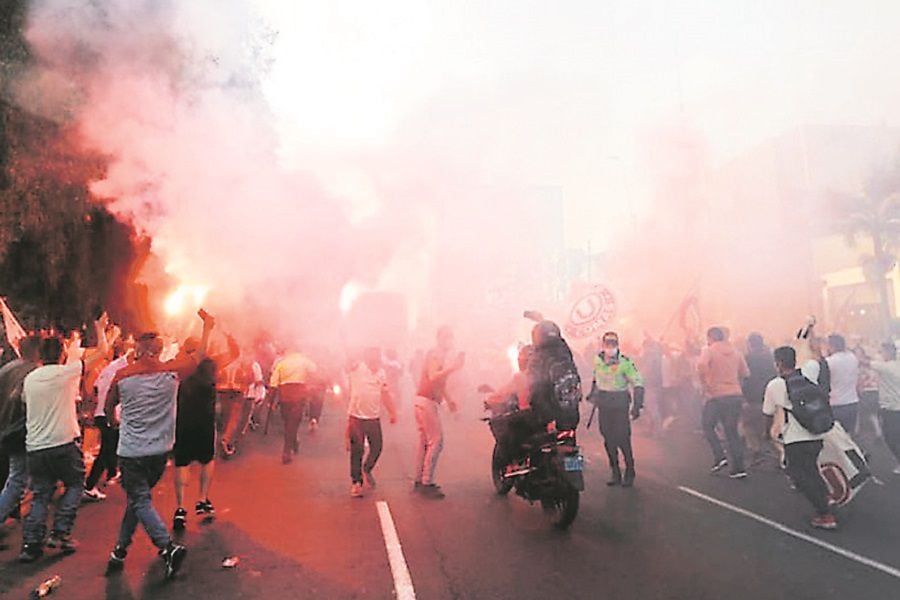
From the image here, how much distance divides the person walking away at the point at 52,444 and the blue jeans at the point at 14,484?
8.9 inches

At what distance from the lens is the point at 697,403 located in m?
12.5

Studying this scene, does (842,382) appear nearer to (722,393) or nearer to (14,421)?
(722,393)

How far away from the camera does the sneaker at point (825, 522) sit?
579 cm

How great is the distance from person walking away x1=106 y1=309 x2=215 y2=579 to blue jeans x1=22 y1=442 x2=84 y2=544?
24.5 inches

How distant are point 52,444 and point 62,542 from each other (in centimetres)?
77

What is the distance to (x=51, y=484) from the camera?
5.34 m

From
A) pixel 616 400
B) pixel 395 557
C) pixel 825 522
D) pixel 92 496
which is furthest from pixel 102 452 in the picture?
pixel 825 522

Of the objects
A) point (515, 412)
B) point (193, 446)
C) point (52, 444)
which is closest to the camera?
point (52, 444)

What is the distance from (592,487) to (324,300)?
13740mm

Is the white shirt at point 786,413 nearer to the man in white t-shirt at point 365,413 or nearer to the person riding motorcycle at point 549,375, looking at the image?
the person riding motorcycle at point 549,375

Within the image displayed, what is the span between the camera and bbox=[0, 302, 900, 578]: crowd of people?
5082 millimetres

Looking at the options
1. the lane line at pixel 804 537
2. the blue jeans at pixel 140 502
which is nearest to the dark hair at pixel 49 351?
the blue jeans at pixel 140 502

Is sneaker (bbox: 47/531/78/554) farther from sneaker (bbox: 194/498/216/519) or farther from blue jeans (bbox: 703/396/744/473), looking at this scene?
blue jeans (bbox: 703/396/744/473)

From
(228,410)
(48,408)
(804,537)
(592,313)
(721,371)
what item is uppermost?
(592,313)
